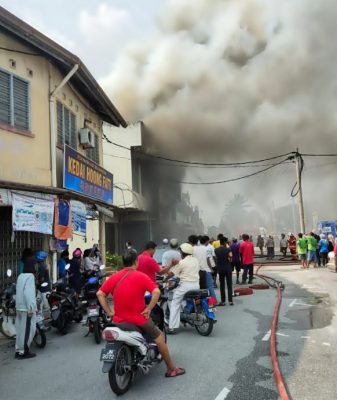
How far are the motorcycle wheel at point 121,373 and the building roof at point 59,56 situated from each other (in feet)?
21.5

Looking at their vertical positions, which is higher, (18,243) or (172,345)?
(18,243)

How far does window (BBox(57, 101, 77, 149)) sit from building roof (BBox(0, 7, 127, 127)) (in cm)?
85

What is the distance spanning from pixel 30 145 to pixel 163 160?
13340mm

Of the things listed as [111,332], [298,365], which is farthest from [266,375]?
[111,332]

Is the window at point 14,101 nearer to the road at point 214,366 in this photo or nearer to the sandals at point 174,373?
the road at point 214,366

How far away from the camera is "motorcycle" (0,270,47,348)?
6.59m

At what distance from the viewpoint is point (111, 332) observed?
4293 millimetres

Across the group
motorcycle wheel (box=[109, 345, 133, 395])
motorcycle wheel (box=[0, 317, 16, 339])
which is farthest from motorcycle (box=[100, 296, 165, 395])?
motorcycle wheel (box=[0, 317, 16, 339])

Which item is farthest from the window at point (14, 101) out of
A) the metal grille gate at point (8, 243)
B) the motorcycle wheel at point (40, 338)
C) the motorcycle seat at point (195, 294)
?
the motorcycle seat at point (195, 294)

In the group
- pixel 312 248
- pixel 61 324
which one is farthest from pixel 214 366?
pixel 312 248

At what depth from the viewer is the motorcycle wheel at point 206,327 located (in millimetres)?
6750

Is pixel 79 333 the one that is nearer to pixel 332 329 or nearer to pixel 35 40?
pixel 332 329

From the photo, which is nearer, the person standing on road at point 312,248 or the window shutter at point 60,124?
the window shutter at point 60,124

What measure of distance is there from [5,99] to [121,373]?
6285 mm
